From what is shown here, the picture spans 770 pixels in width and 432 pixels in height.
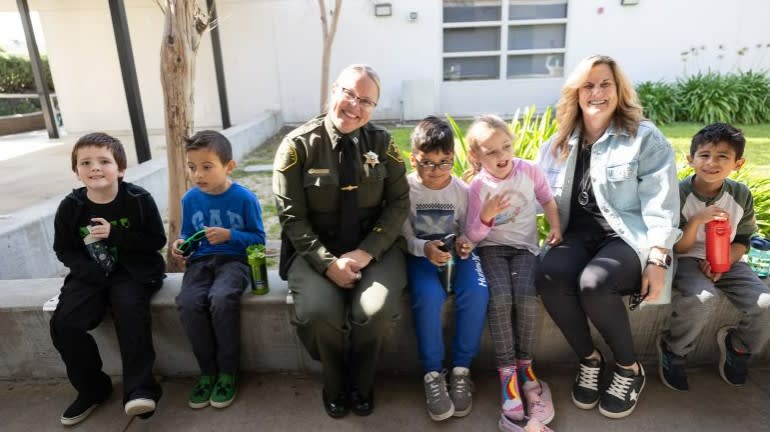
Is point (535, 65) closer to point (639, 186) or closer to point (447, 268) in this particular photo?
point (639, 186)

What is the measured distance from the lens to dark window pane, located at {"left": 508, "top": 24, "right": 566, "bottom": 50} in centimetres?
966

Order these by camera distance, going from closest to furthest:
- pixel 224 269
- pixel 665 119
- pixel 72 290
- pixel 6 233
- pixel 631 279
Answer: pixel 631 279
pixel 72 290
pixel 224 269
pixel 6 233
pixel 665 119

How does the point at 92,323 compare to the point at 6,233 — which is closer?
the point at 92,323

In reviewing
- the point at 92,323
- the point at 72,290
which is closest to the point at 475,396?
the point at 92,323

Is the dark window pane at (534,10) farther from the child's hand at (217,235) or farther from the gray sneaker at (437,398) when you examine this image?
the gray sneaker at (437,398)

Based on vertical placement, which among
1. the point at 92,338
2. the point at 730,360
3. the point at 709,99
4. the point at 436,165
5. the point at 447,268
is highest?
the point at 436,165

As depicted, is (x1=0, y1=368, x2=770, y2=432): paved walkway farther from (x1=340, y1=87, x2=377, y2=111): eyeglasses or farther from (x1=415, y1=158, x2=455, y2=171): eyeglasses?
(x1=340, y1=87, x2=377, y2=111): eyeglasses

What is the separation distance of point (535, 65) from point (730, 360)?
8.90 meters

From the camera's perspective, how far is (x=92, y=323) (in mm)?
1979

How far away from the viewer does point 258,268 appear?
6.79ft

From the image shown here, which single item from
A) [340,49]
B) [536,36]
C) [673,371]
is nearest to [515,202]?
[673,371]

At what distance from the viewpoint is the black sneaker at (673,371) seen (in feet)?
6.65

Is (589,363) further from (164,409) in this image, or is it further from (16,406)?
(16,406)

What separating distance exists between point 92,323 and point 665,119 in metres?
9.33
